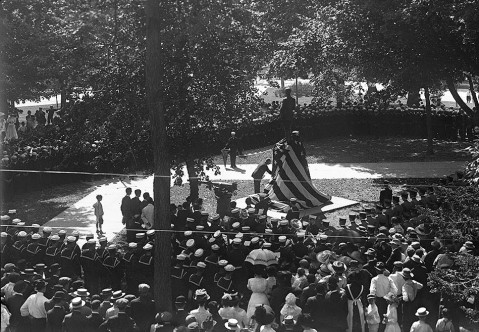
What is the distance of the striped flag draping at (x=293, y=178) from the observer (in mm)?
18828

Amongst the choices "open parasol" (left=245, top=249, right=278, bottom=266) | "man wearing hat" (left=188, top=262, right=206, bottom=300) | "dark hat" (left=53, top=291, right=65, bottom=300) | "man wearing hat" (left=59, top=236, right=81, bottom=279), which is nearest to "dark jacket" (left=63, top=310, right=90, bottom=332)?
"dark hat" (left=53, top=291, right=65, bottom=300)

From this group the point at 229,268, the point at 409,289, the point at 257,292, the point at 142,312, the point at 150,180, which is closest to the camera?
the point at 142,312

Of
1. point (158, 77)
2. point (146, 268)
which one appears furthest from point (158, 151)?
point (146, 268)

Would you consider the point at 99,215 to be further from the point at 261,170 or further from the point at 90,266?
the point at 261,170

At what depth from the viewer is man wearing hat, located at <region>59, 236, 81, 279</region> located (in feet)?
44.7

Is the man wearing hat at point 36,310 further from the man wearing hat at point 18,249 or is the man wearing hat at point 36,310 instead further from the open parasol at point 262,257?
the open parasol at point 262,257

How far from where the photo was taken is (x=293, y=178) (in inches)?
741

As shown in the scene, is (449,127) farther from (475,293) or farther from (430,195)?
(475,293)

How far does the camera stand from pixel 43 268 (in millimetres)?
12961

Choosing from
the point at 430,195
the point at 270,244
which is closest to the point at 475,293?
the point at 270,244

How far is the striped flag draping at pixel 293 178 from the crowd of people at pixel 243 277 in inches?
130

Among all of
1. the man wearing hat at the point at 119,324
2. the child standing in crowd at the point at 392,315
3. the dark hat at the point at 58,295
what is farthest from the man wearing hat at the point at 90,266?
the child standing in crowd at the point at 392,315

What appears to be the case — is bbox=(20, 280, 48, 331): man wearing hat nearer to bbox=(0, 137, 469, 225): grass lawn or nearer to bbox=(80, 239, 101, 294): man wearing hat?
bbox=(80, 239, 101, 294): man wearing hat

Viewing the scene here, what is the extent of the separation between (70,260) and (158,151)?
2667 millimetres
